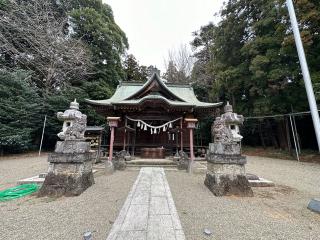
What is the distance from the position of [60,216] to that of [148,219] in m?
1.61

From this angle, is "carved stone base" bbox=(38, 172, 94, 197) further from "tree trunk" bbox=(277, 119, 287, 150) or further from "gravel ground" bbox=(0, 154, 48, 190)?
"tree trunk" bbox=(277, 119, 287, 150)

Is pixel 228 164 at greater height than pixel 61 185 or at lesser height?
greater

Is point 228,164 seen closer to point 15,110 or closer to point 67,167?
point 67,167

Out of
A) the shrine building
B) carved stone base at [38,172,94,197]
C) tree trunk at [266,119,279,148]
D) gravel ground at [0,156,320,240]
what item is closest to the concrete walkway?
gravel ground at [0,156,320,240]

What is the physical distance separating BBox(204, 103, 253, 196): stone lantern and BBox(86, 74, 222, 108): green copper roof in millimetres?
5395

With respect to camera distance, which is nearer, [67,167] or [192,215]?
[192,215]

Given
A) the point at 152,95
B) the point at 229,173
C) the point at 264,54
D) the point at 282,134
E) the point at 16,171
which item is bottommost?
the point at 16,171

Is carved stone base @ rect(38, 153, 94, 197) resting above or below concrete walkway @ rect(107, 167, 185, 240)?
above

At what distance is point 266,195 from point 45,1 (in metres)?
21.1

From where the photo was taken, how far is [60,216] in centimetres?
297

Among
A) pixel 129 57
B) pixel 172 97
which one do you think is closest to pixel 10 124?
pixel 172 97

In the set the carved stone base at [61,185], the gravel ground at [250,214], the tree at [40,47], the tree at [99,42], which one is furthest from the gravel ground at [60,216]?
the tree at [40,47]

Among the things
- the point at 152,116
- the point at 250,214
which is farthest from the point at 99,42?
the point at 250,214

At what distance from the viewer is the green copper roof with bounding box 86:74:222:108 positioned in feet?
33.6
